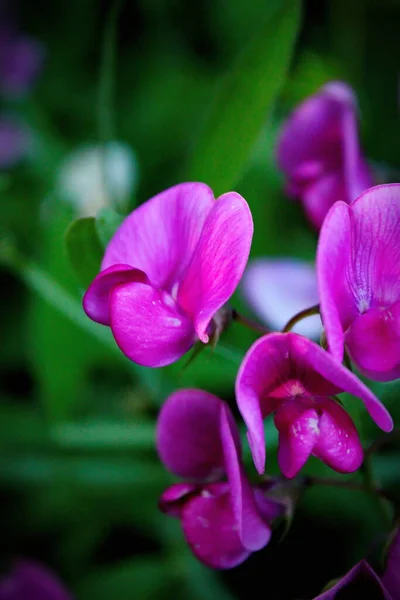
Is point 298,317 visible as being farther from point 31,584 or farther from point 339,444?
point 31,584

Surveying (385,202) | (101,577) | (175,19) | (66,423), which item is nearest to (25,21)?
(175,19)

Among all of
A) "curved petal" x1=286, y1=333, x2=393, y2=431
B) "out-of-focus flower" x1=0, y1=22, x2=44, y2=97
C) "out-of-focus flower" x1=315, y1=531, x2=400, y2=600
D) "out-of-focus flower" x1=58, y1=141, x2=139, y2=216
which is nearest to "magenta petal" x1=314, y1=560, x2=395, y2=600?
"out-of-focus flower" x1=315, y1=531, x2=400, y2=600

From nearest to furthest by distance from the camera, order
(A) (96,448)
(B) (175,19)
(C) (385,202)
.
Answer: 1. (C) (385,202)
2. (A) (96,448)
3. (B) (175,19)

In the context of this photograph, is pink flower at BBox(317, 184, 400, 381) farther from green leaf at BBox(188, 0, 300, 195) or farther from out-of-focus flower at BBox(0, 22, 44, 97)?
out-of-focus flower at BBox(0, 22, 44, 97)

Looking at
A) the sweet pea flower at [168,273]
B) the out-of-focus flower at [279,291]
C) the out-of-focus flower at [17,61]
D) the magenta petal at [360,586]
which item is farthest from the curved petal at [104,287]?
the out-of-focus flower at [17,61]

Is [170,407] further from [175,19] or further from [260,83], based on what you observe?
[175,19]

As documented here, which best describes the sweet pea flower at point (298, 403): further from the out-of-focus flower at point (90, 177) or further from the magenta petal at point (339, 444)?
the out-of-focus flower at point (90, 177)
